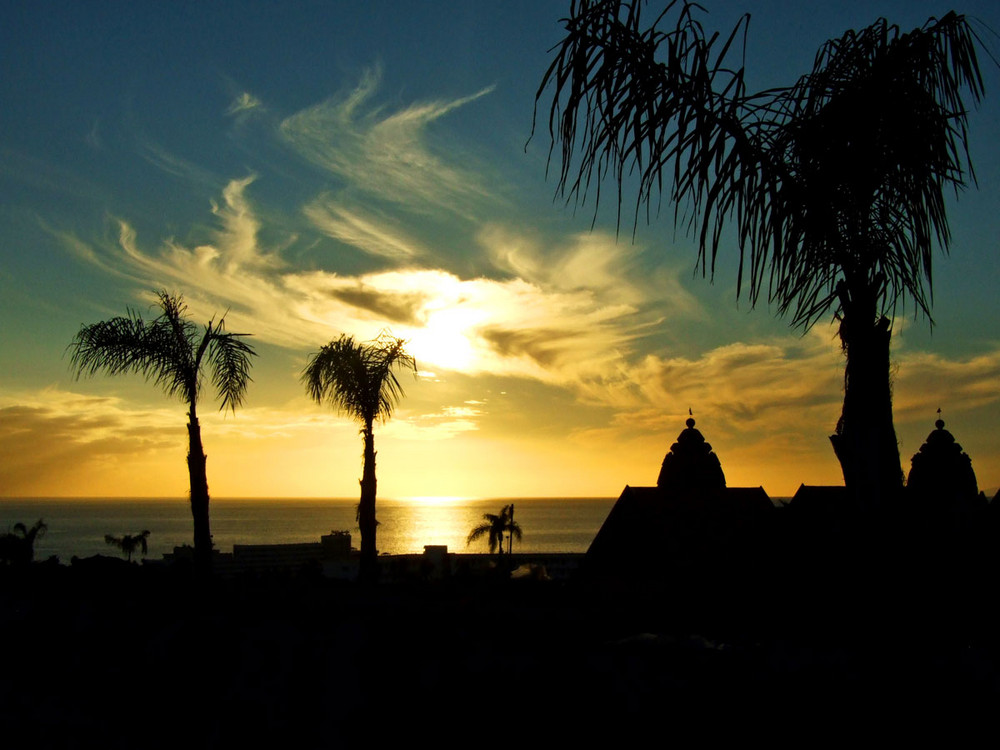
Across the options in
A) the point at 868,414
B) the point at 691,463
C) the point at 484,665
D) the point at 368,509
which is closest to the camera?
the point at 868,414

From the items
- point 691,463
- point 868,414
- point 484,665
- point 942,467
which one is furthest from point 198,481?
point 942,467

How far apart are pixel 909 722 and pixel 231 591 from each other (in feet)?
34.9

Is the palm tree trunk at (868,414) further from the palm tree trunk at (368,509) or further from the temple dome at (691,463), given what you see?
the temple dome at (691,463)

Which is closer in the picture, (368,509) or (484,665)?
(484,665)

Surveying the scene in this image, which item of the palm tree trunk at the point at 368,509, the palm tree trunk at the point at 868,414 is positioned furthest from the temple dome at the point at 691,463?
the palm tree trunk at the point at 868,414

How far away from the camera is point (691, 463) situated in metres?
30.1

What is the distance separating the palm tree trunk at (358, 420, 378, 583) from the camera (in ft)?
67.3

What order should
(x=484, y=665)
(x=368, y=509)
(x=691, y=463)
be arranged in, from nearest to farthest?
1. (x=484, y=665)
2. (x=368, y=509)
3. (x=691, y=463)

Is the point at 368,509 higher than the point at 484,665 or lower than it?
higher

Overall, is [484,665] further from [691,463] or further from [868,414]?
[691,463]

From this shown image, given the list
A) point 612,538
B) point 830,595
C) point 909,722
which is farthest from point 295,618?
point 612,538

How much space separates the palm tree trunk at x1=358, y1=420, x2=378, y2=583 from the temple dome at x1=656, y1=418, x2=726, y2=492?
41.0 feet

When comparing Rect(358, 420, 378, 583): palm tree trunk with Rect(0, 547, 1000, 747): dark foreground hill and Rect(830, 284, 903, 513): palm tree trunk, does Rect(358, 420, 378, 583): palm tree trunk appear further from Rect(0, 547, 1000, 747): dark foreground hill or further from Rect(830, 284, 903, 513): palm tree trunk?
Rect(830, 284, 903, 513): palm tree trunk

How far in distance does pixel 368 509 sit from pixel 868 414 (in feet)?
57.5
